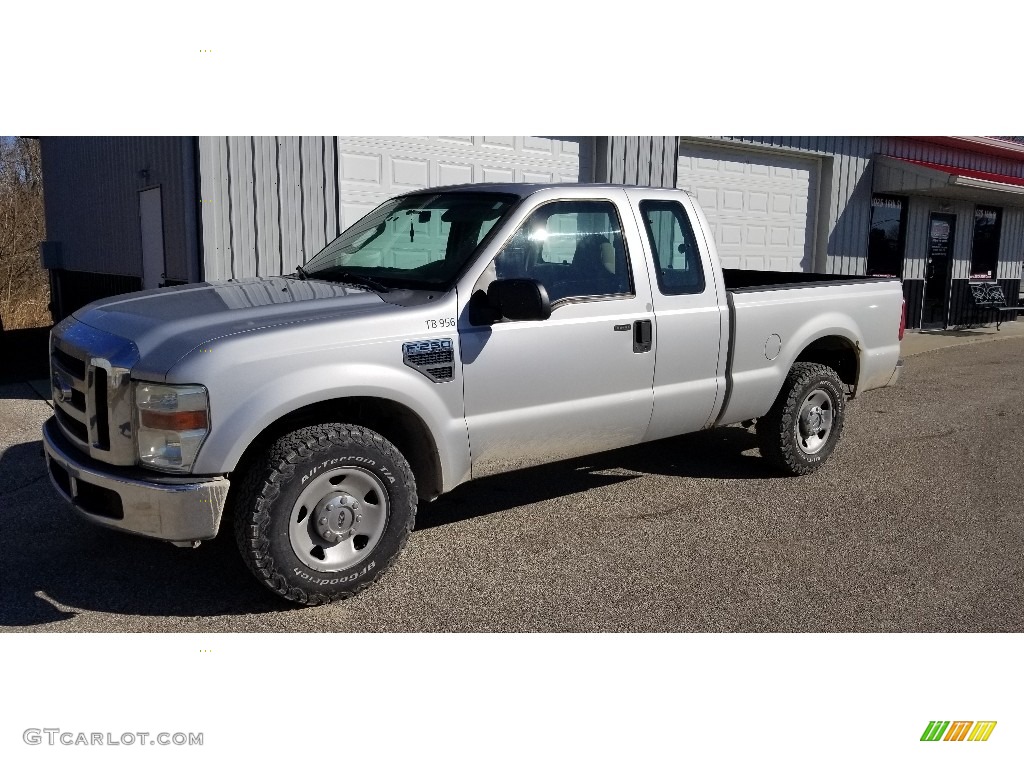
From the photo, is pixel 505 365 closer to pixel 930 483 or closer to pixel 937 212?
pixel 930 483

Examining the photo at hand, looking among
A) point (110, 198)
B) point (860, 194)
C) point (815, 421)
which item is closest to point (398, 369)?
point (815, 421)

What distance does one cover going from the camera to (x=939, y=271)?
17.4 meters

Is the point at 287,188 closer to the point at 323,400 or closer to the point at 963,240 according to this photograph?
the point at 323,400

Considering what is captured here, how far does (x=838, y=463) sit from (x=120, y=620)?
5.07 metres

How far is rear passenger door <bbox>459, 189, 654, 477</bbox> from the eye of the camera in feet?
14.4

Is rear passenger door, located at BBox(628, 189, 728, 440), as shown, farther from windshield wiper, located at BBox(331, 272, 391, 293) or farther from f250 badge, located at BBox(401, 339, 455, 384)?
windshield wiper, located at BBox(331, 272, 391, 293)

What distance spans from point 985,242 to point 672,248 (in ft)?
53.2

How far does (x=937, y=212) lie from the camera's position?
669 inches

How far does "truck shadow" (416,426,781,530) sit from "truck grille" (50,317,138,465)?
1883mm

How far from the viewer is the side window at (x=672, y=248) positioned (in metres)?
5.15

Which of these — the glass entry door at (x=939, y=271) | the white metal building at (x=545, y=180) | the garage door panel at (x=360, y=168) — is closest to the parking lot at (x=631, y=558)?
the white metal building at (x=545, y=180)

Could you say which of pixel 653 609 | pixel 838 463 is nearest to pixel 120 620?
pixel 653 609

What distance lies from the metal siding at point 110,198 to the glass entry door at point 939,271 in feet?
46.4

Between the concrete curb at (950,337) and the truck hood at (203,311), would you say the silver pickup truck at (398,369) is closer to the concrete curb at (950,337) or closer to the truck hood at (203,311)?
the truck hood at (203,311)
